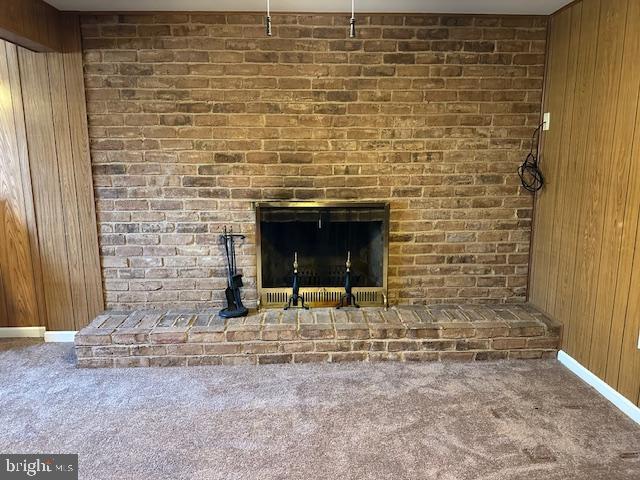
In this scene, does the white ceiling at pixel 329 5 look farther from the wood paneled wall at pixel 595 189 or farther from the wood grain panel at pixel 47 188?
the wood grain panel at pixel 47 188

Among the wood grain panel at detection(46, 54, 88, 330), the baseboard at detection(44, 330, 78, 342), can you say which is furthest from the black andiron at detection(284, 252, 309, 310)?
the baseboard at detection(44, 330, 78, 342)

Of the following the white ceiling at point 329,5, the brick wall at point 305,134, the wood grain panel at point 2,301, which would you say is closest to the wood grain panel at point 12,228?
the wood grain panel at point 2,301

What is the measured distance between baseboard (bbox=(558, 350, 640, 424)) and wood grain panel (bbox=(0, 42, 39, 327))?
3676 millimetres

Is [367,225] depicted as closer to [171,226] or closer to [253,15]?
[171,226]

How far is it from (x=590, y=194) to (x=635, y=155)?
37cm

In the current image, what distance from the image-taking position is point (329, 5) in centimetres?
279

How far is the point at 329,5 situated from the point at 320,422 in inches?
97.8

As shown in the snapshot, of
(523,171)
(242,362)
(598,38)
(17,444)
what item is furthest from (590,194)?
(17,444)

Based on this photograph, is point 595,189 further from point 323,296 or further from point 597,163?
point 323,296

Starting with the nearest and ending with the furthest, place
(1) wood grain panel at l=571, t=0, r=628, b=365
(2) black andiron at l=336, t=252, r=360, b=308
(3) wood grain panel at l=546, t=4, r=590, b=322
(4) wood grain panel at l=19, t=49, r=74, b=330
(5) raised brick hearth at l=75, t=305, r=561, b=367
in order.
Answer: (1) wood grain panel at l=571, t=0, r=628, b=365, (3) wood grain panel at l=546, t=4, r=590, b=322, (5) raised brick hearth at l=75, t=305, r=561, b=367, (4) wood grain panel at l=19, t=49, r=74, b=330, (2) black andiron at l=336, t=252, r=360, b=308

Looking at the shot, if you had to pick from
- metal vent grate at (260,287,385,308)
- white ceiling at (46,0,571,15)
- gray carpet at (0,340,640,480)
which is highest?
white ceiling at (46,0,571,15)

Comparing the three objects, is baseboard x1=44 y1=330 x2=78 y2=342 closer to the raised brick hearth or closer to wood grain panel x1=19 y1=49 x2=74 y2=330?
wood grain panel x1=19 y1=49 x2=74 y2=330

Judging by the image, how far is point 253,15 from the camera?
9.55 ft

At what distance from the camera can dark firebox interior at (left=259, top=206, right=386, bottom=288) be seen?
3.10m
